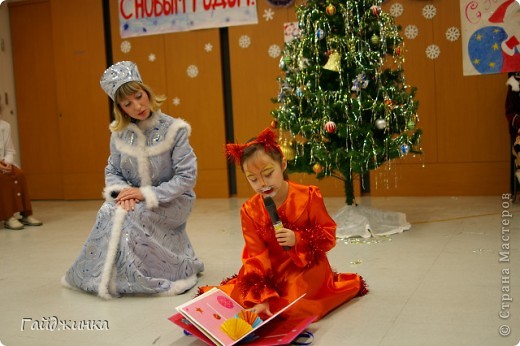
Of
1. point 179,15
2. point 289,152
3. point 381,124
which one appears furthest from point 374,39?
point 179,15

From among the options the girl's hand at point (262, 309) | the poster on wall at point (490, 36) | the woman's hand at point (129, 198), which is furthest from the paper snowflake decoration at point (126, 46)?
the girl's hand at point (262, 309)

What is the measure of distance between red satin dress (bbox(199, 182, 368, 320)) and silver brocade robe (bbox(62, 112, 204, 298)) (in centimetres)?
72

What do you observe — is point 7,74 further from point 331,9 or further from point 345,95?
point 345,95

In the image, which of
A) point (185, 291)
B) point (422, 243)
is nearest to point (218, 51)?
point (422, 243)

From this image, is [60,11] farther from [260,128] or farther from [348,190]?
[348,190]

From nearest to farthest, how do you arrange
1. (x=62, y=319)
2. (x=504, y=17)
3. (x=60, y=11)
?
1. (x=62, y=319)
2. (x=504, y=17)
3. (x=60, y=11)

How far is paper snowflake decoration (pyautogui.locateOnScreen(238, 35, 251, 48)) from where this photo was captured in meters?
6.95

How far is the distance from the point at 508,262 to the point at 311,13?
2.20 meters

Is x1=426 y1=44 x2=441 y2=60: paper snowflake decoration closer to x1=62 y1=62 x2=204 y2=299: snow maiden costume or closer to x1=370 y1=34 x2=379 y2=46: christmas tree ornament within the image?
x1=370 y1=34 x2=379 y2=46: christmas tree ornament

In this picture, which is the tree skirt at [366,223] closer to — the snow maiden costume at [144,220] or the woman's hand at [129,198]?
the snow maiden costume at [144,220]

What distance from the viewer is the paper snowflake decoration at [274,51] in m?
6.84

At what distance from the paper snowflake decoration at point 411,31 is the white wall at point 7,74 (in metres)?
4.96

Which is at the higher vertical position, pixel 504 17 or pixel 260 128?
pixel 504 17

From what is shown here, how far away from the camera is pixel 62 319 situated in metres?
3.01
